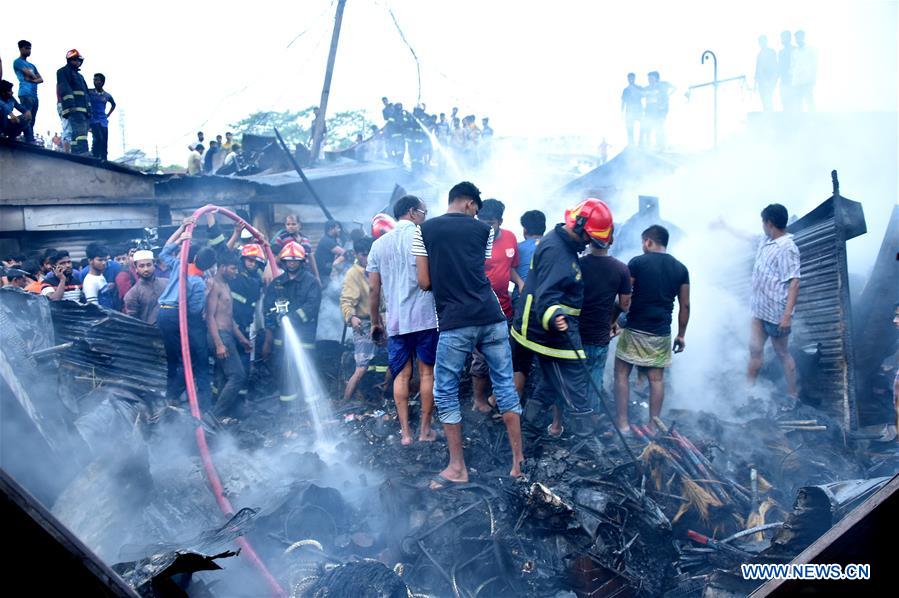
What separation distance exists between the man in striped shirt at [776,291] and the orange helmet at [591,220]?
2.39 meters

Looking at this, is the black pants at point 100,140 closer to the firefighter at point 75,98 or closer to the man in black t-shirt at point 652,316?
the firefighter at point 75,98

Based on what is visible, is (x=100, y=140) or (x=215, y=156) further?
(x=215, y=156)

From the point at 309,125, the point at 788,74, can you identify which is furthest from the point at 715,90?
the point at 309,125

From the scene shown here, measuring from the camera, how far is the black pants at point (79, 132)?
33.0 ft

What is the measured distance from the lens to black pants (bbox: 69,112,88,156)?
10.1 meters

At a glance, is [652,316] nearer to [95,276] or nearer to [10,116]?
[95,276]

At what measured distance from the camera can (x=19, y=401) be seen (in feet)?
11.6

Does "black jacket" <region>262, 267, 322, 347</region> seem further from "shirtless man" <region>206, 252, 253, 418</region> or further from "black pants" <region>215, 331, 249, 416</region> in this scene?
"black pants" <region>215, 331, 249, 416</region>

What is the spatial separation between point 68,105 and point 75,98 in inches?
6.5

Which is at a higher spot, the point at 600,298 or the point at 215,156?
the point at 215,156

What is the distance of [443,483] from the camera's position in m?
4.30

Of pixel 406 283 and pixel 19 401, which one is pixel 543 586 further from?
pixel 19 401

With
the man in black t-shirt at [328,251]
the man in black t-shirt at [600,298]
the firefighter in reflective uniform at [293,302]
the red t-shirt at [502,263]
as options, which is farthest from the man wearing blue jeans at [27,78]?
the man in black t-shirt at [600,298]

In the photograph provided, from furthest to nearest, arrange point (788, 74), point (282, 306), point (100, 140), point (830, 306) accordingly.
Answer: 1. point (788, 74)
2. point (100, 140)
3. point (282, 306)
4. point (830, 306)
